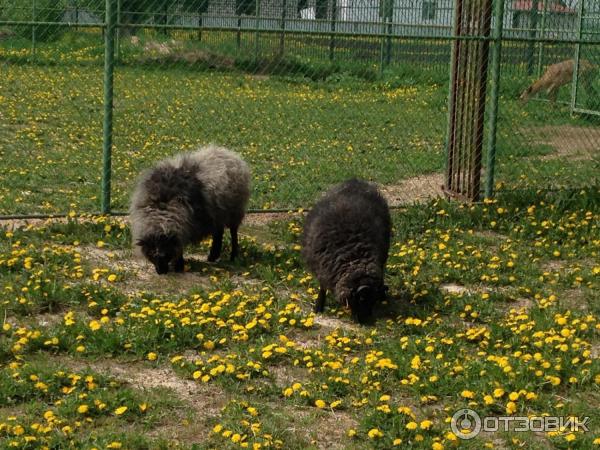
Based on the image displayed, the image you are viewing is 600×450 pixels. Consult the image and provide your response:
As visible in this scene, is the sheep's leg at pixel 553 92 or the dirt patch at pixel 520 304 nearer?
the dirt patch at pixel 520 304

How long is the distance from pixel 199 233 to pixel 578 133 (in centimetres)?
886

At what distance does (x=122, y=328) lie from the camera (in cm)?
616

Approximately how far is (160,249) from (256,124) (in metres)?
7.25

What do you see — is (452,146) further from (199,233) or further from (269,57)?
(269,57)

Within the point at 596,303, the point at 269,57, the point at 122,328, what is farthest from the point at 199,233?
the point at 269,57

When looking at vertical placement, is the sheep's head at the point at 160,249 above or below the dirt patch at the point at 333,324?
above

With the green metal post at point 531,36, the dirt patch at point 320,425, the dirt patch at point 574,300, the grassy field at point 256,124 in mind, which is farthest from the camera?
the green metal post at point 531,36

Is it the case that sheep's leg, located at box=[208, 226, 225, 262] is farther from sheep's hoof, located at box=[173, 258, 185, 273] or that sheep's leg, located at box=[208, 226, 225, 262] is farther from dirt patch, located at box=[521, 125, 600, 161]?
dirt patch, located at box=[521, 125, 600, 161]

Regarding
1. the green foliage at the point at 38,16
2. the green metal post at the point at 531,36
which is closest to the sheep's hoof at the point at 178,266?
the green foliage at the point at 38,16

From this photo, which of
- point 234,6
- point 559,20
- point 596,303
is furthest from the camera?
point 559,20

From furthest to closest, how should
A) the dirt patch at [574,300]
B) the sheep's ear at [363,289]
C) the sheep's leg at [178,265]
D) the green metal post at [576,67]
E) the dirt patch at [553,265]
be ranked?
the green metal post at [576,67] → the dirt patch at [553,265] → the sheep's leg at [178,265] → the dirt patch at [574,300] → the sheep's ear at [363,289]

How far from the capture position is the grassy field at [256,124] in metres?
10.8

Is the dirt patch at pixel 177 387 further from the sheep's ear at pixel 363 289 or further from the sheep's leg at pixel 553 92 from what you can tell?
the sheep's leg at pixel 553 92

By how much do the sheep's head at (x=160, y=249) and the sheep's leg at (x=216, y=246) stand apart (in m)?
0.53
